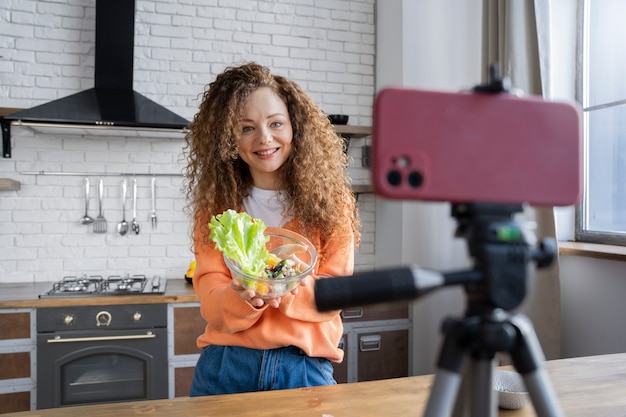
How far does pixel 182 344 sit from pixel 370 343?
45.8 inches

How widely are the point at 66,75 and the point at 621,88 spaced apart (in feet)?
10.5

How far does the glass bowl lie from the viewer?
1073 mm

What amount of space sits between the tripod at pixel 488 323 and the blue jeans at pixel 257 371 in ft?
2.96

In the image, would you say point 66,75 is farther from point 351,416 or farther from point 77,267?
point 351,416

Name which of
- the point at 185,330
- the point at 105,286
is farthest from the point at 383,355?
the point at 105,286

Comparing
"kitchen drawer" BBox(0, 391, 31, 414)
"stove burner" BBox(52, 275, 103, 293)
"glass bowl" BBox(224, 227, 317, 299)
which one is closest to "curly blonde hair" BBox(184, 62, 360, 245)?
"glass bowl" BBox(224, 227, 317, 299)

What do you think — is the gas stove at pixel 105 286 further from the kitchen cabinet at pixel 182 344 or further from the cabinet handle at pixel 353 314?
the cabinet handle at pixel 353 314

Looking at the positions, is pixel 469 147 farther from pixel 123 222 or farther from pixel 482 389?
pixel 123 222

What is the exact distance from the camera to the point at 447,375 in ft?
1.41

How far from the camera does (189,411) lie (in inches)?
41.2

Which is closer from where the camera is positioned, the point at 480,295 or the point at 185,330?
the point at 480,295

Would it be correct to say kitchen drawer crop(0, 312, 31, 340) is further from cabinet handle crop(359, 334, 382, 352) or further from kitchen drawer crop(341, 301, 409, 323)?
cabinet handle crop(359, 334, 382, 352)

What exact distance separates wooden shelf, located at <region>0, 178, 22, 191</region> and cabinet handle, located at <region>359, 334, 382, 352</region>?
2.27 meters

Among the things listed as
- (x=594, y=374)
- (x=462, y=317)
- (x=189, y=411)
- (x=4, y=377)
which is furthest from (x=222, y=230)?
(x=4, y=377)
